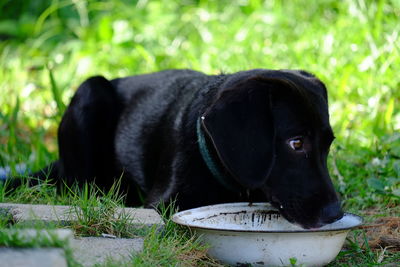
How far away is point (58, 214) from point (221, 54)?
4010 millimetres

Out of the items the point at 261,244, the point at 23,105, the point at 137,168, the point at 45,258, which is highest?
the point at 45,258

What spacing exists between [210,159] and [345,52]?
3.29 m

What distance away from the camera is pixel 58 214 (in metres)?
3.14

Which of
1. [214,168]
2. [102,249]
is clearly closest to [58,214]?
[102,249]

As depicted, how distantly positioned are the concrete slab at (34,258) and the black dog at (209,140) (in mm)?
1003

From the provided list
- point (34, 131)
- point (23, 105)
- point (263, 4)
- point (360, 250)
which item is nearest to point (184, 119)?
point (360, 250)

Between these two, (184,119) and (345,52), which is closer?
(184,119)

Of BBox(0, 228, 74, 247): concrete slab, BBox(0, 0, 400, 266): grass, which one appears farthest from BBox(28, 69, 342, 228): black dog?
BBox(0, 228, 74, 247): concrete slab

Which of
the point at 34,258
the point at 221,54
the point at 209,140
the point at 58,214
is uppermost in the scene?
the point at 34,258

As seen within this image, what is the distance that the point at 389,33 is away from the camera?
243 inches

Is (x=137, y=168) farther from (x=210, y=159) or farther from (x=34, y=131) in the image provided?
(x=34, y=131)

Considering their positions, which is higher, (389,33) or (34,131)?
(389,33)

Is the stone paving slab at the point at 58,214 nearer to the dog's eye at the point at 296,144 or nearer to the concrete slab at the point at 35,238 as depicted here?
the concrete slab at the point at 35,238

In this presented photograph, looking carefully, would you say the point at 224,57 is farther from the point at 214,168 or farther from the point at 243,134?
the point at 243,134
